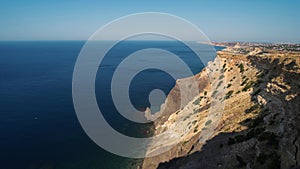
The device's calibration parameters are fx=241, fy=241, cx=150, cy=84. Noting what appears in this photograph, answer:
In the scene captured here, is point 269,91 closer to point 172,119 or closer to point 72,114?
point 172,119

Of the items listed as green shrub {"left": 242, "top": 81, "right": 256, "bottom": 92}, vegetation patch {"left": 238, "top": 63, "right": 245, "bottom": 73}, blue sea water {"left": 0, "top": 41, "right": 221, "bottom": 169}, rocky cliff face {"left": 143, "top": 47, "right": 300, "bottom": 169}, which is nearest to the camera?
rocky cliff face {"left": 143, "top": 47, "right": 300, "bottom": 169}

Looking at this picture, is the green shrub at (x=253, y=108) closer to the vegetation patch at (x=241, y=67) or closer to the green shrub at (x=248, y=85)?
the green shrub at (x=248, y=85)

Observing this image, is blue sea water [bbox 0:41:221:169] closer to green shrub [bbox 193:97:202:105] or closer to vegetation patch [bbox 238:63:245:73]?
green shrub [bbox 193:97:202:105]

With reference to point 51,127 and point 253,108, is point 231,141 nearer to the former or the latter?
point 253,108

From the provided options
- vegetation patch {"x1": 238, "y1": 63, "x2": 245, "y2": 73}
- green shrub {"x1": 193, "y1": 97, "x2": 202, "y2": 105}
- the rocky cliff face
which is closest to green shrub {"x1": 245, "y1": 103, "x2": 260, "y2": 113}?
the rocky cliff face

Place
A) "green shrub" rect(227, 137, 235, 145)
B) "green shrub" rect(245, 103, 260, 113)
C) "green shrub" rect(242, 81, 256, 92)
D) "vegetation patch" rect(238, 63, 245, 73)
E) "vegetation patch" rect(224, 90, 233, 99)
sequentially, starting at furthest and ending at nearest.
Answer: "vegetation patch" rect(238, 63, 245, 73)
"vegetation patch" rect(224, 90, 233, 99)
"green shrub" rect(242, 81, 256, 92)
"green shrub" rect(245, 103, 260, 113)
"green shrub" rect(227, 137, 235, 145)

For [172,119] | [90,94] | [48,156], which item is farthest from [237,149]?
[90,94]

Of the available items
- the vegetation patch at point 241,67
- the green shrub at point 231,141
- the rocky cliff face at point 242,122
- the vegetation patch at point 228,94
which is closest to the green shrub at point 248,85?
the rocky cliff face at point 242,122

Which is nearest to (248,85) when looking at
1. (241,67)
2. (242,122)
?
(241,67)
